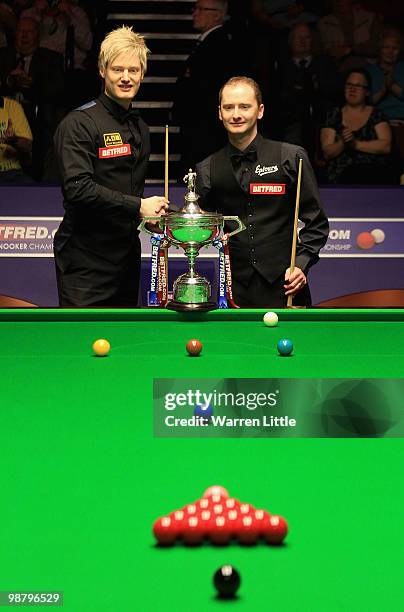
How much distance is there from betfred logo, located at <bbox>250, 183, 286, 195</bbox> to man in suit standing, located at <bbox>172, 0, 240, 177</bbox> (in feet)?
6.12

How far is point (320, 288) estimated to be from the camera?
578 cm

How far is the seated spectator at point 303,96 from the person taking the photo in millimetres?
6652

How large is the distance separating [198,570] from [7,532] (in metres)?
0.31

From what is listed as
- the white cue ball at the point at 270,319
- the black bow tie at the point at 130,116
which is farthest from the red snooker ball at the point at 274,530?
the black bow tie at the point at 130,116

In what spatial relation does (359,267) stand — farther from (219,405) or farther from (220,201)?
(219,405)

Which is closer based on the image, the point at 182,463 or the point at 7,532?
the point at 7,532

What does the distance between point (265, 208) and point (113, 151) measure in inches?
25.8

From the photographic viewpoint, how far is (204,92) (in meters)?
6.30

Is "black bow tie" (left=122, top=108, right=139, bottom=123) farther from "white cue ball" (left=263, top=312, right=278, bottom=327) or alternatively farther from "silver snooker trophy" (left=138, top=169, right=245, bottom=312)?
"white cue ball" (left=263, top=312, right=278, bottom=327)

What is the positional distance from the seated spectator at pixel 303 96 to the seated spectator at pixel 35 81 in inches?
58.4

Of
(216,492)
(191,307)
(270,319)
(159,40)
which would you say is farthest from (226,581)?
(159,40)

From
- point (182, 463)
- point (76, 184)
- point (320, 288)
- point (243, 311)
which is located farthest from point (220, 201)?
point (182, 463)

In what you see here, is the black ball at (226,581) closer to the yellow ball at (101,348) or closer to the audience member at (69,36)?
the yellow ball at (101,348)
